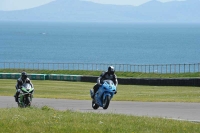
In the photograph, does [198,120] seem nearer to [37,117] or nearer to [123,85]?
[37,117]

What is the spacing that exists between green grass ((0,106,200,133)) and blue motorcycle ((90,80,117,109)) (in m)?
5.85

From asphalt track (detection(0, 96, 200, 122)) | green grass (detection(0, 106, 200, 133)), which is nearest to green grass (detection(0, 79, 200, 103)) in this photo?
asphalt track (detection(0, 96, 200, 122))

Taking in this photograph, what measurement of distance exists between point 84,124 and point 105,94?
26.9 ft

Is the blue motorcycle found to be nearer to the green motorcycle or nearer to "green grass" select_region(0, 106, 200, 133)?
the green motorcycle

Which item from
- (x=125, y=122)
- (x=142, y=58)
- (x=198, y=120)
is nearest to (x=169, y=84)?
(x=198, y=120)

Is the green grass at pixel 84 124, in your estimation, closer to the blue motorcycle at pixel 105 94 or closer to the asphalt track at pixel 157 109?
the asphalt track at pixel 157 109

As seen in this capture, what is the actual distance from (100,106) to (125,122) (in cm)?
824

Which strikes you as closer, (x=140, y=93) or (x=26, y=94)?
(x=26, y=94)

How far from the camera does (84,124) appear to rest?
15570 mm

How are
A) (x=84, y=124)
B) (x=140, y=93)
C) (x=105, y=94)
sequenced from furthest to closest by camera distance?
(x=140, y=93)
(x=105, y=94)
(x=84, y=124)

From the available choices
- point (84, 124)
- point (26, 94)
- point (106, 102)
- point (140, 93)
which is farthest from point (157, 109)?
point (140, 93)

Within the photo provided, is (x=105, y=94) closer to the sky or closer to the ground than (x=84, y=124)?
closer to the sky

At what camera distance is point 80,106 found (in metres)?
26.4

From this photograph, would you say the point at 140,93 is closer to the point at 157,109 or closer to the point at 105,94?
the point at 105,94
